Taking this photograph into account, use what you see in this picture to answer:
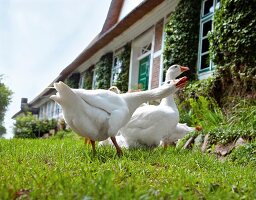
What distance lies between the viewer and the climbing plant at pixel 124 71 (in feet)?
56.3

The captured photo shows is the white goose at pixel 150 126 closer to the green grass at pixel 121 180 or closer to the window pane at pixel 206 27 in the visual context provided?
the green grass at pixel 121 180

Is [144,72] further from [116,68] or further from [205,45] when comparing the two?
[205,45]

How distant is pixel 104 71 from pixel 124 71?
8.88 ft

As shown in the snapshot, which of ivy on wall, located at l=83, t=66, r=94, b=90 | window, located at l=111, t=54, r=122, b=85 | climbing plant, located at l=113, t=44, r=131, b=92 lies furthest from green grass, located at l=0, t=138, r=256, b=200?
ivy on wall, located at l=83, t=66, r=94, b=90

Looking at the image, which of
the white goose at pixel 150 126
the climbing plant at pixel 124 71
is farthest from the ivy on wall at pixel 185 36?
the white goose at pixel 150 126

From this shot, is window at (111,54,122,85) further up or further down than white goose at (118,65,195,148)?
further up

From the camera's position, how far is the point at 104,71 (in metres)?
20.0

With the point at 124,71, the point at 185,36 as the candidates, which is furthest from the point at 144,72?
the point at 185,36

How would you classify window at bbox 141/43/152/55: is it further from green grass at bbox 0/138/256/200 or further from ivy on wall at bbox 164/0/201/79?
green grass at bbox 0/138/256/200

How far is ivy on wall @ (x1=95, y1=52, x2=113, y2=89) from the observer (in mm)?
19741

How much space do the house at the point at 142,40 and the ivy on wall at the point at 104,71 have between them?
0.59 ft

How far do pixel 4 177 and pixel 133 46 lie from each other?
1441cm

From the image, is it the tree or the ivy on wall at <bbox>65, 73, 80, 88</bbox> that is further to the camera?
the tree

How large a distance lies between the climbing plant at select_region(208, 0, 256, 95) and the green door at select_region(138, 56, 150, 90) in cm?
631
